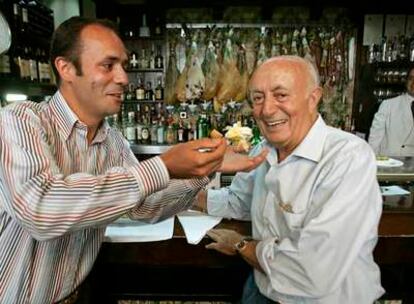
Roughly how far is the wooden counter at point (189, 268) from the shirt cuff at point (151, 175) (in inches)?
24.9

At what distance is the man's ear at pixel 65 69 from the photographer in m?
1.08

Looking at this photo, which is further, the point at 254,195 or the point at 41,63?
the point at 41,63

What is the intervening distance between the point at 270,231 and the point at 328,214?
26 cm

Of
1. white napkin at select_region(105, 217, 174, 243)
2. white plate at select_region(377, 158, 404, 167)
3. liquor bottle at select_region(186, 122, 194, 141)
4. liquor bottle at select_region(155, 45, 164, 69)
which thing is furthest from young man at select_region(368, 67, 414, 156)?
white napkin at select_region(105, 217, 174, 243)

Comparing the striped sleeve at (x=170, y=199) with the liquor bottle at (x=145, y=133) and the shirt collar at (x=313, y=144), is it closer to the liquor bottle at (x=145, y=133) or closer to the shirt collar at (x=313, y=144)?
the shirt collar at (x=313, y=144)

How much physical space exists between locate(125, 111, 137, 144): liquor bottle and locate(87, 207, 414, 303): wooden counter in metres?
2.93

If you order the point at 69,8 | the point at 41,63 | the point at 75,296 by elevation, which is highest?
the point at 69,8

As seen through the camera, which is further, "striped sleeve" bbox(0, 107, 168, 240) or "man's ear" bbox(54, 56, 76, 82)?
"man's ear" bbox(54, 56, 76, 82)

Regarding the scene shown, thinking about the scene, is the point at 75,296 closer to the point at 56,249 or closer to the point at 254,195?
the point at 56,249

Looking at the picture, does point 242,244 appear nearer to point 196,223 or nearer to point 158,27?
point 196,223

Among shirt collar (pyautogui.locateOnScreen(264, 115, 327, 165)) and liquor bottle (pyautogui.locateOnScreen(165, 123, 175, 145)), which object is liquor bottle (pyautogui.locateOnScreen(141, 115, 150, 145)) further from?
shirt collar (pyautogui.locateOnScreen(264, 115, 327, 165))

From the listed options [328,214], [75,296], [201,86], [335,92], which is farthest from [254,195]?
[335,92]

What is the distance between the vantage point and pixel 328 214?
107 centimetres

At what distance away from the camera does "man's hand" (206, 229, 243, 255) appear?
53.8 inches
